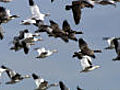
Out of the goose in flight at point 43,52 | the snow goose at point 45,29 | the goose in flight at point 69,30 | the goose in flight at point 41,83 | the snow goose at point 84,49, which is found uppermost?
the snow goose at point 45,29

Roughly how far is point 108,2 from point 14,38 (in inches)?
252

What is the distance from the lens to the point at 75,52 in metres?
54.6

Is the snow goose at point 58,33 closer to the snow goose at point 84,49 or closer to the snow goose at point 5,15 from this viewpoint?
the snow goose at point 84,49

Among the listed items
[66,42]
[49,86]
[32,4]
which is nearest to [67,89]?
[66,42]

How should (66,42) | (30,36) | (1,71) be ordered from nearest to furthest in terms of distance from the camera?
(66,42)
(30,36)
(1,71)

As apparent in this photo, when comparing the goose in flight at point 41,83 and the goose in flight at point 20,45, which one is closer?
the goose in flight at point 20,45

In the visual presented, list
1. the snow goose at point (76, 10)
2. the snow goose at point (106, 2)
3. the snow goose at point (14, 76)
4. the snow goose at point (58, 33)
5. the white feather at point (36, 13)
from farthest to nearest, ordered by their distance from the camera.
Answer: the snow goose at point (14, 76) → the white feather at point (36, 13) → the snow goose at point (106, 2) → the snow goose at point (58, 33) → the snow goose at point (76, 10)

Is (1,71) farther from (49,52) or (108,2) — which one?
(108,2)

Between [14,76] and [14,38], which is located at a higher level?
[14,38]

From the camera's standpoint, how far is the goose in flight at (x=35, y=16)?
53553 millimetres

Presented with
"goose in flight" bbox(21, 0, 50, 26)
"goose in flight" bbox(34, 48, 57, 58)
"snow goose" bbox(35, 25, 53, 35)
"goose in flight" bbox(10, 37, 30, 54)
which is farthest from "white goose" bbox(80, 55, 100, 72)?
"snow goose" bbox(35, 25, 53, 35)

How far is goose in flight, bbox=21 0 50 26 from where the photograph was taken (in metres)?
53.6

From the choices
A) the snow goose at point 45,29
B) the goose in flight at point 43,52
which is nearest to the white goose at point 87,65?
the goose in flight at point 43,52

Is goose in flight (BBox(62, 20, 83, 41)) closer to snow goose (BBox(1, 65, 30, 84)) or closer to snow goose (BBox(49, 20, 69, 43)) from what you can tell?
snow goose (BBox(49, 20, 69, 43))
